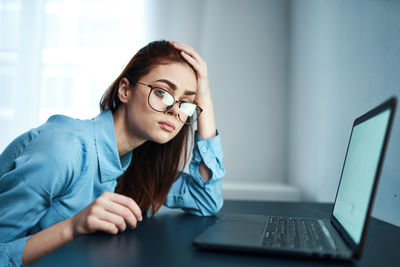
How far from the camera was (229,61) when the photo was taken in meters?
2.22

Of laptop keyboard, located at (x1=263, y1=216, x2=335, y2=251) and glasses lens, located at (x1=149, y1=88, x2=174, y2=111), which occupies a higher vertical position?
glasses lens, located at (x1=149, y1=88, x2=174, y2=111)

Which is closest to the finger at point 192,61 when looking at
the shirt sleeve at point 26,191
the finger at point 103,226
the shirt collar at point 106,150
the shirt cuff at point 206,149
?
the shirt cuff at point 206,149

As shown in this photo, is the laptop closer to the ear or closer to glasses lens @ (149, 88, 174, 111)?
glasses lens @ (149, 88, 174, 111)

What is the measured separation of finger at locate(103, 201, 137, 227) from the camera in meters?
0.64

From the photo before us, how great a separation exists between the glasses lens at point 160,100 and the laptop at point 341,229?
456 millimetres

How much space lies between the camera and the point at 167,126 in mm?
1051

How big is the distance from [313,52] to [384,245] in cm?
129

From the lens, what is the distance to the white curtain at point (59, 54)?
2188mm

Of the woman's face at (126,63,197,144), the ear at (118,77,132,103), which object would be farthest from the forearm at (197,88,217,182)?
the ear at (118,77,132,103)

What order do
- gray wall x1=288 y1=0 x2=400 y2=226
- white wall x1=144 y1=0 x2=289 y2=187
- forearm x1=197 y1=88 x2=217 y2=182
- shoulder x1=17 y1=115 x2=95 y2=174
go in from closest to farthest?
shoulder x1=17 y1=115 x2=95 y2=174 < gray wall x1=288 y1=0 x2=400 y2=226 < forearm x1=197 y1=88 x2=217 y2=182 < white wall x1=144 y1=0 x2=289 y2=187

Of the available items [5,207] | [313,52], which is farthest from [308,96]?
[5,207]

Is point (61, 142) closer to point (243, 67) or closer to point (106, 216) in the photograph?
point (106, 216)

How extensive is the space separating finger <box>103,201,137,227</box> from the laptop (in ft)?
0.54

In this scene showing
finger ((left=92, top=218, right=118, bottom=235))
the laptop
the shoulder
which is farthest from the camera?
the shoulder
